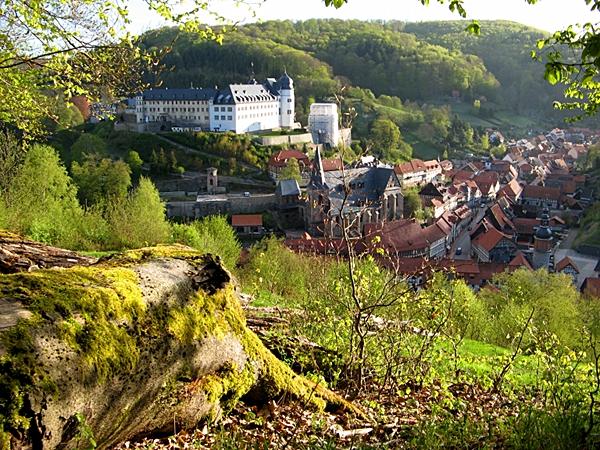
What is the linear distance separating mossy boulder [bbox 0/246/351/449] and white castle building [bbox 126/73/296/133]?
65.8 meters

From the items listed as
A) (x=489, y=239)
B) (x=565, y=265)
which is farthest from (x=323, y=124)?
(x=565, y=265)

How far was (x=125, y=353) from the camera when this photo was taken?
367 centimetres

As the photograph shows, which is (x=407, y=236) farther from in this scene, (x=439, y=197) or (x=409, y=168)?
(x=409, y=168)

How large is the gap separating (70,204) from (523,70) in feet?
444

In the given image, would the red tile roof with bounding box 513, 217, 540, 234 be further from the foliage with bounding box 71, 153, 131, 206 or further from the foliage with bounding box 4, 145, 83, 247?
the foliage with bounding box 4, 145, 83, 247

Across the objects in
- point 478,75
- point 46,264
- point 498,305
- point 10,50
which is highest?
point 478,75

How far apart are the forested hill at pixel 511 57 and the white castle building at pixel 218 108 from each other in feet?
182

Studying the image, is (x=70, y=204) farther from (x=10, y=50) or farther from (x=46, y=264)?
(x=46, y=264)

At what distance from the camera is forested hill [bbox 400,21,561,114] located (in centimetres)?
12688

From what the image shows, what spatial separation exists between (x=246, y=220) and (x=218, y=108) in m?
23.3

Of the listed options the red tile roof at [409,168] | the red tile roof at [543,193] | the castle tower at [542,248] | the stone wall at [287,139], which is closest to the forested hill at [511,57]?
the red tile roof at [409,168]

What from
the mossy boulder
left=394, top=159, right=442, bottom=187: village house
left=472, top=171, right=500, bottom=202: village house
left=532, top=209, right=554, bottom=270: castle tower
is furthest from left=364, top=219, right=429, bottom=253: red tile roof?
the mossy boulder

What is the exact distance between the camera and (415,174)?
67312 millimetres

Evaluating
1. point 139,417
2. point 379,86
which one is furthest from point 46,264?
point 379,86
